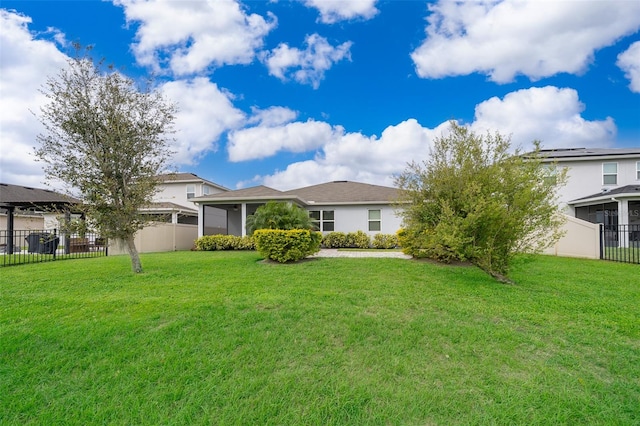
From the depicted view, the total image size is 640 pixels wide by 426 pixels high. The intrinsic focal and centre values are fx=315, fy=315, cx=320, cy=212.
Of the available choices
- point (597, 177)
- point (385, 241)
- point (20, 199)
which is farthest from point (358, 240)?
point (20, 199)

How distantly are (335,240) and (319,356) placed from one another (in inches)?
552

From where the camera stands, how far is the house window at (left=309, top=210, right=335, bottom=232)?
18594 mm

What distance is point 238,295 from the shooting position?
5629mm

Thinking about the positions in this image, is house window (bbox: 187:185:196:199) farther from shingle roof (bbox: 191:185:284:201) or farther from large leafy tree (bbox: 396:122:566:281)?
large leafy tree (bbox: 396:122:566:281)

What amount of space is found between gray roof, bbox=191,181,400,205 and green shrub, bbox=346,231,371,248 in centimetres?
187

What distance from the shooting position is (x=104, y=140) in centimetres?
794

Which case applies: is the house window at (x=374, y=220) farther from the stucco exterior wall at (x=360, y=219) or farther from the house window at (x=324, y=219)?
the house window at (x=324, y=219)

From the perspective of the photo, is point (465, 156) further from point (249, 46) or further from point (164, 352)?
point (249, 46)

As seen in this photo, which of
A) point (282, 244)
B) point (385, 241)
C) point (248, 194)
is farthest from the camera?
point (248, 194)

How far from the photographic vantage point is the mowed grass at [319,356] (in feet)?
8.73

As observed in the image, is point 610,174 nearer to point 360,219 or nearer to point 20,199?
point 360,219

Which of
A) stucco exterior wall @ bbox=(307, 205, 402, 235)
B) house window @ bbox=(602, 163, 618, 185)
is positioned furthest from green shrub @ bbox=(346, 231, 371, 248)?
house window @ bbox=(602, 163, 618, 185)

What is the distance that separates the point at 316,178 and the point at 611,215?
63.0 ft

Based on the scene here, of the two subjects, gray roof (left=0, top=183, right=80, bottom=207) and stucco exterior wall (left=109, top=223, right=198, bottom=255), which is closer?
stucco exterior wall (left=109, top=223, right=198, bottom=255)
